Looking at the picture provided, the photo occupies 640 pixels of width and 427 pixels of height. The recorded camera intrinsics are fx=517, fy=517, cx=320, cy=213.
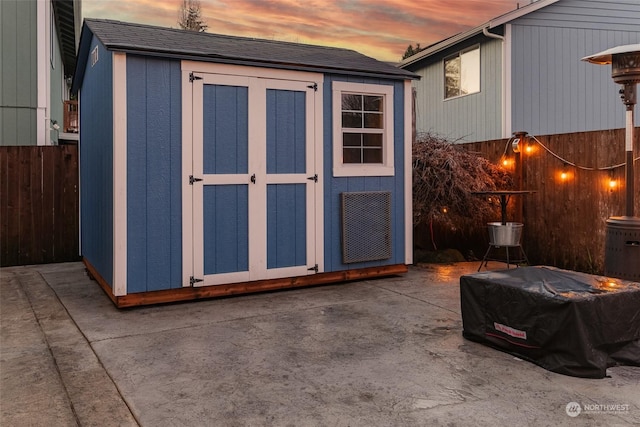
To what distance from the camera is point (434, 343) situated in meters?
3.42

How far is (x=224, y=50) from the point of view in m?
4.97

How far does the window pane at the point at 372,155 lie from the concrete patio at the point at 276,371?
1667 millimetres

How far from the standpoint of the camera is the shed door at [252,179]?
4676 mm

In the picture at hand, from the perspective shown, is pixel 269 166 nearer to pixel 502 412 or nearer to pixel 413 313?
pixel 413 313

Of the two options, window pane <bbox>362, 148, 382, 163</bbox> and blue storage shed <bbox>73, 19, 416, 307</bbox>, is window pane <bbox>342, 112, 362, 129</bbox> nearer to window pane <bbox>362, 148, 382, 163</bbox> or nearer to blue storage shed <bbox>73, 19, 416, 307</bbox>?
blue storage shed <bbox>73, 19, 416, 307</bbox>

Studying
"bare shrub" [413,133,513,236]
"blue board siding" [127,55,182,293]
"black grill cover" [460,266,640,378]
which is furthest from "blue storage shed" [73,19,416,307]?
"black grill cover" [460,266,640,378]

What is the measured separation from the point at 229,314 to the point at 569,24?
897 cm

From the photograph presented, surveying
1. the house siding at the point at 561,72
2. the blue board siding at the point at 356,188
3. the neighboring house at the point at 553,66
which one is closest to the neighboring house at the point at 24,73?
the blue board siding at the point at 356,188

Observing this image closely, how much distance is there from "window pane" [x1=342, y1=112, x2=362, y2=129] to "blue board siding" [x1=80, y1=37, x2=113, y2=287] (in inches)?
89.2

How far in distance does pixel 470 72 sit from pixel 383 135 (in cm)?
599

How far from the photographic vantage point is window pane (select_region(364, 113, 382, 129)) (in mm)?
5562

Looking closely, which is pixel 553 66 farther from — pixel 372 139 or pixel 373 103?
pixel 372 139

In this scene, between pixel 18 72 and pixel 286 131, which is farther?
pixel 18 72

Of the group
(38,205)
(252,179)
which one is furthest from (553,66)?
(38,205)
